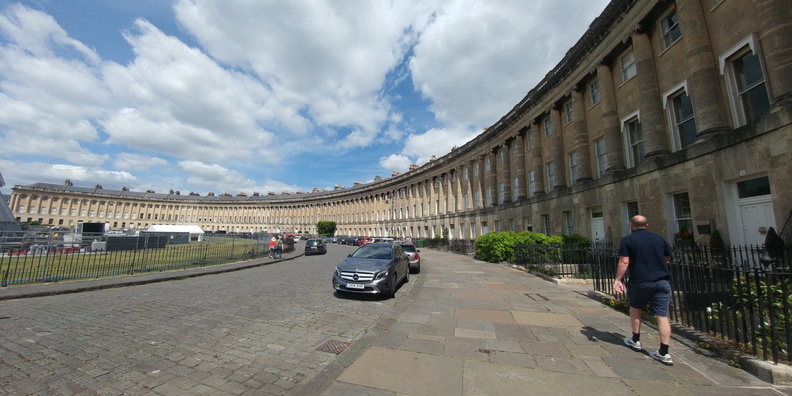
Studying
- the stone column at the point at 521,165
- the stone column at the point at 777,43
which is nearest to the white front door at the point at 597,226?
the stone column at the point at 521,165

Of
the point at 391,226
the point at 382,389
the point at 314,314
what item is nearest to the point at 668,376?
the point at 382,389

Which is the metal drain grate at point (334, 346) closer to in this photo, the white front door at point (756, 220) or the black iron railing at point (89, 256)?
the black iron railing at point (89, 256)

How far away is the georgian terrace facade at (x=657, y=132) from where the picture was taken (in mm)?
8688

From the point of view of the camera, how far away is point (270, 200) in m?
104

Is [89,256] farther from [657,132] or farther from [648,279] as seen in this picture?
[657,132]

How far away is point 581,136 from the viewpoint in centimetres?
1812

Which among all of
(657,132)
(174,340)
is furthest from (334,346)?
(657,132)

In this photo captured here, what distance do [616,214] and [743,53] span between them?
24.1ft

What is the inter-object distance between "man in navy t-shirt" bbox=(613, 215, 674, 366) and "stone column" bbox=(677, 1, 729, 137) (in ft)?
28.5

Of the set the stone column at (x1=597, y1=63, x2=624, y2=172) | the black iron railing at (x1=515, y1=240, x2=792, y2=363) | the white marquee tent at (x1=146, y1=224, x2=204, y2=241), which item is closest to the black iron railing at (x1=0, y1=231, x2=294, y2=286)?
the black iron railing at (x1=515, y1=240, x2=792, y2=363)

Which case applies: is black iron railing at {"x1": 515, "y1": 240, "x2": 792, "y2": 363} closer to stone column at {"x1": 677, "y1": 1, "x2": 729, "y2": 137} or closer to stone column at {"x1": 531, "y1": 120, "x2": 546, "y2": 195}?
stone column at {"x1": 677, "y1": 1, "x2": 729, "y2": 137}

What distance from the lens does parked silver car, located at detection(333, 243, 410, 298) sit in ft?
27.8

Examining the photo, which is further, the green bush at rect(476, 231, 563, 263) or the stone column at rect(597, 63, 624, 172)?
the green bush at rect(476, 231, 563, 263)

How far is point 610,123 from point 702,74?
5.20 metres
